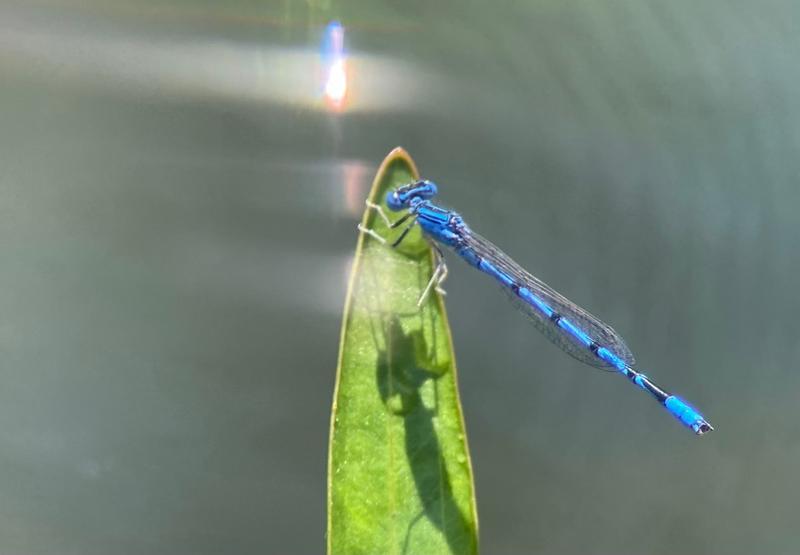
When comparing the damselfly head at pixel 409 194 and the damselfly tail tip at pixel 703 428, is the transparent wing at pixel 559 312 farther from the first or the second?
the damselfly tail tip at pixel 703 428

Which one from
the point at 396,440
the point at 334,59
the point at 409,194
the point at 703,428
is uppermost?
the point at 334,59

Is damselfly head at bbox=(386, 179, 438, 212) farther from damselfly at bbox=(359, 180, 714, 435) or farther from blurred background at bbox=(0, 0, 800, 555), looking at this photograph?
blurred background at bbox=(0, 0, 800, 555)

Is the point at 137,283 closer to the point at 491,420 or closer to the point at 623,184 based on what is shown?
the point at 491,420

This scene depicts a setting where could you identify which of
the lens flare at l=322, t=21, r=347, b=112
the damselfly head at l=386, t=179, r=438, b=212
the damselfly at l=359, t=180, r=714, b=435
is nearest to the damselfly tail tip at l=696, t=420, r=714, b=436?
the damselfly at l=359, t=180, r=714, b=435

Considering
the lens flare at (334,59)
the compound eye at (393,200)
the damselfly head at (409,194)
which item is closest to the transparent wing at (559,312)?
the damselfly head at (409,194)

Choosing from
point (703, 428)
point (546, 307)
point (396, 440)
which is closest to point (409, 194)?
point (546, 307)

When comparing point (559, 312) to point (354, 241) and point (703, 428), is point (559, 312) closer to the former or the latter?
point (703, 428)
